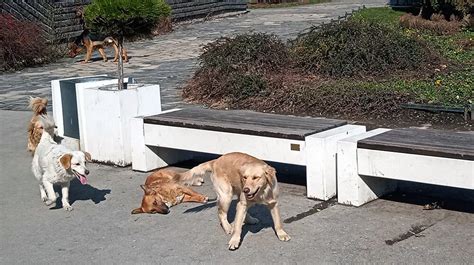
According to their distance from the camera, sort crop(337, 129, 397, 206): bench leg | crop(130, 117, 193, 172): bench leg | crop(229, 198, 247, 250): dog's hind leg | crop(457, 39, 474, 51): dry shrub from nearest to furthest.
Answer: crop(229, 198, 247, 250): dog's hind leg, crop(337, 129, 397, 206): bench leg, crop(130, 117, 193, 172): bench leg, crop(457, 39, 474, 51): dry shrub

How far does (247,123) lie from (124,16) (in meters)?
2.30

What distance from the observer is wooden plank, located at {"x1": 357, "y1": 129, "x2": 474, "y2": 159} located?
6.08m

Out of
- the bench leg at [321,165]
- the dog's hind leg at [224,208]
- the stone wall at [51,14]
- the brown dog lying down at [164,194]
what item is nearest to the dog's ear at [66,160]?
the brown dog lying down at [164,194]

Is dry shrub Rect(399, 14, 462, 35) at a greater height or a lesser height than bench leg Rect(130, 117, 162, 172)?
greater

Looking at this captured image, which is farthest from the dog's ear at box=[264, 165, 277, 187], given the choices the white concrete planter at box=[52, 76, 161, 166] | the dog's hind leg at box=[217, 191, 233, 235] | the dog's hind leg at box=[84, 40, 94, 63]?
the dog's hind leg at box=[84, 40, 94, 63]

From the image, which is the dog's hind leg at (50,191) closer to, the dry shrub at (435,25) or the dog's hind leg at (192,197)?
the dog's hind leg at (192,197)

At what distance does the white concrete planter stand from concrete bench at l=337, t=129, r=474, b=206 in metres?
2.94

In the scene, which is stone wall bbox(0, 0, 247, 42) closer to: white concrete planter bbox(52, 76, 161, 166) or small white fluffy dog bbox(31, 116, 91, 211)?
white concrete planter bbox(52, 76, 161, 166)

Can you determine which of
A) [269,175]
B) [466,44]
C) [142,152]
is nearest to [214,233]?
[269,175]

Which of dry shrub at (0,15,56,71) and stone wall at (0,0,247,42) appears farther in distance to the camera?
stone wall at (0,0,247,42)

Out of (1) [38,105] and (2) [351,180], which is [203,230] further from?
(1) [38,105]

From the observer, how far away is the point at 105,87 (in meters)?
9.30

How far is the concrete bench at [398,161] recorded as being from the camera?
6061 millimetres

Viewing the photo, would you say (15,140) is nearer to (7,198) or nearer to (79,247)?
(7,198)
